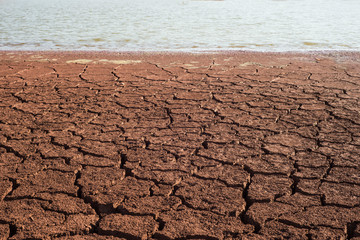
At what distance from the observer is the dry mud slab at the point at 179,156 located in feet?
6.99

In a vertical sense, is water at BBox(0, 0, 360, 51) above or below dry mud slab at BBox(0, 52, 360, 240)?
above

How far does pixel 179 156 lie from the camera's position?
2.94 m

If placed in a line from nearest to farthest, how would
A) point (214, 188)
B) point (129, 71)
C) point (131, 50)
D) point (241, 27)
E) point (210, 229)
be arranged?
point (210, 229) < point (214, 188) < point (129, 71) < point (131, 50) < point (241, 27)

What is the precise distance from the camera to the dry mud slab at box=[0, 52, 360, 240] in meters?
2.13

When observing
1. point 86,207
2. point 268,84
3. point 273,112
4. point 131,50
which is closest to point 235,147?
point 273,112

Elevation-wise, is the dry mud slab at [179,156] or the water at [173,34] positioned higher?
the water at [173,34]

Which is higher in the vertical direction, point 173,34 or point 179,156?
point 173,34

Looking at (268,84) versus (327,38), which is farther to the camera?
(327,38)

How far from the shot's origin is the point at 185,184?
2.53 metres

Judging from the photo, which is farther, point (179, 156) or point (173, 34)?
point (173, 34)

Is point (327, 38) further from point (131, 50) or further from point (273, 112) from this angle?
point (273, 112)

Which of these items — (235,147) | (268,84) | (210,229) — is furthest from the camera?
(268,84)

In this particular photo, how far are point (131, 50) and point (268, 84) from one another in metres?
3.88

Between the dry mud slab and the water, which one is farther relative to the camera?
the water
